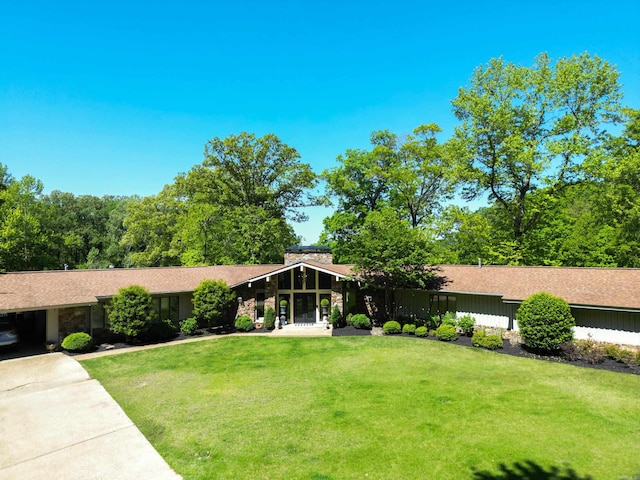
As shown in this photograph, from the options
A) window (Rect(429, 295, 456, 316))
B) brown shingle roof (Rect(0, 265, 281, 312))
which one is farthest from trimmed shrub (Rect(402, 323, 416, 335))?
brown shingle roof (Rect(0, 265, 281, 312))

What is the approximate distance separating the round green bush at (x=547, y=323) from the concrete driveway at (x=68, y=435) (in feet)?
49.2

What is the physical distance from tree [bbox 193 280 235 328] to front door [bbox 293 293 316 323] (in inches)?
170

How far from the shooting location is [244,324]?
71.3ft

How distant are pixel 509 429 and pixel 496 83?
82.7 ft

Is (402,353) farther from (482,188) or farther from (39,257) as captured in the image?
(39,257)

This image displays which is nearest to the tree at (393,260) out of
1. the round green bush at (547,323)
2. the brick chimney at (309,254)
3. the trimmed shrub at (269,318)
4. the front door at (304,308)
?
the brick chimney at (309,254)

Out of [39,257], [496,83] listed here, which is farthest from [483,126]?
[39,257]

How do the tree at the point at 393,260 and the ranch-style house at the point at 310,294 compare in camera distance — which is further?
the tree at the point at 393,260

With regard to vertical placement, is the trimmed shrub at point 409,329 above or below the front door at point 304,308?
below

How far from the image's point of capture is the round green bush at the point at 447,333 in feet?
61.5

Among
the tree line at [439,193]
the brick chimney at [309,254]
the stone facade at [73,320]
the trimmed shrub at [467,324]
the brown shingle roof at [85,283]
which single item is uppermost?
the tree line at [439,193]

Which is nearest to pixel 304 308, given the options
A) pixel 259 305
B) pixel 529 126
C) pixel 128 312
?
pixel 259 305

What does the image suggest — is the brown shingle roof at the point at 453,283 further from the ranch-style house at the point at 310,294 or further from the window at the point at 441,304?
the window at the point at 441,304

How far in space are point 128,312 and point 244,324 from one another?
21.3ft
